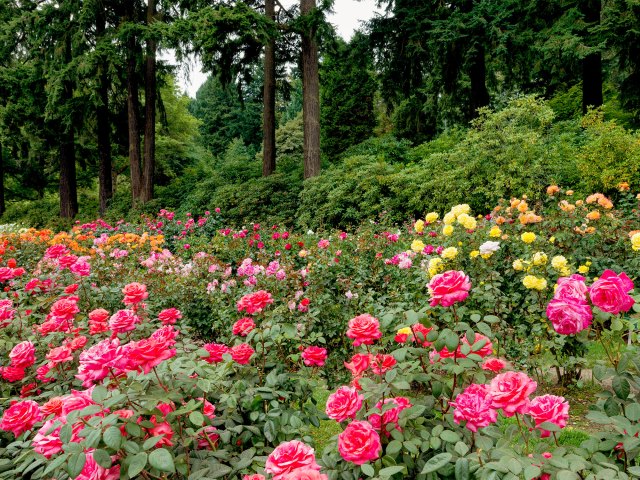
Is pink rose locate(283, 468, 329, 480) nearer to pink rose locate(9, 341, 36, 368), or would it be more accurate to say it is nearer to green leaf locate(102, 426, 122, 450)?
green leaf locate(102, 426, 122, 450)

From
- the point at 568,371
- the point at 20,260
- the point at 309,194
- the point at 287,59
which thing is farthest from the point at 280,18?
the point at 568,371

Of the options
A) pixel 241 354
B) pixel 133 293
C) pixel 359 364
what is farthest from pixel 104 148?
pixel 359 364

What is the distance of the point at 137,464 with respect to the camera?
1.13m

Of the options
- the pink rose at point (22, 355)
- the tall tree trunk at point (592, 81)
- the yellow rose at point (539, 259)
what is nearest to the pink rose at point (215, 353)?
the pink rose at point (22, 355)

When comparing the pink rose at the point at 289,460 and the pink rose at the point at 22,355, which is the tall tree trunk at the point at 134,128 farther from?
the pink rose at the point at 289,460

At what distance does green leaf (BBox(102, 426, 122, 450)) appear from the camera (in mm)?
1121

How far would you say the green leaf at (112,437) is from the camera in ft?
3.68

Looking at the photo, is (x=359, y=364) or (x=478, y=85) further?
(x=478, y=85)

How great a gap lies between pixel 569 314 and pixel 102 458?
1.29 meters

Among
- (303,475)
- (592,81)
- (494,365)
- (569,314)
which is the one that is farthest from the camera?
(592,81)

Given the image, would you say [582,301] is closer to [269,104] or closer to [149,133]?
[269,104]

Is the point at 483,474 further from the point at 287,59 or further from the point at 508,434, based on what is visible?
the point at 287,59

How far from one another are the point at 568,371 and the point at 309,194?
7689 millimetres

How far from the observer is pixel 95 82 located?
1328 cm
